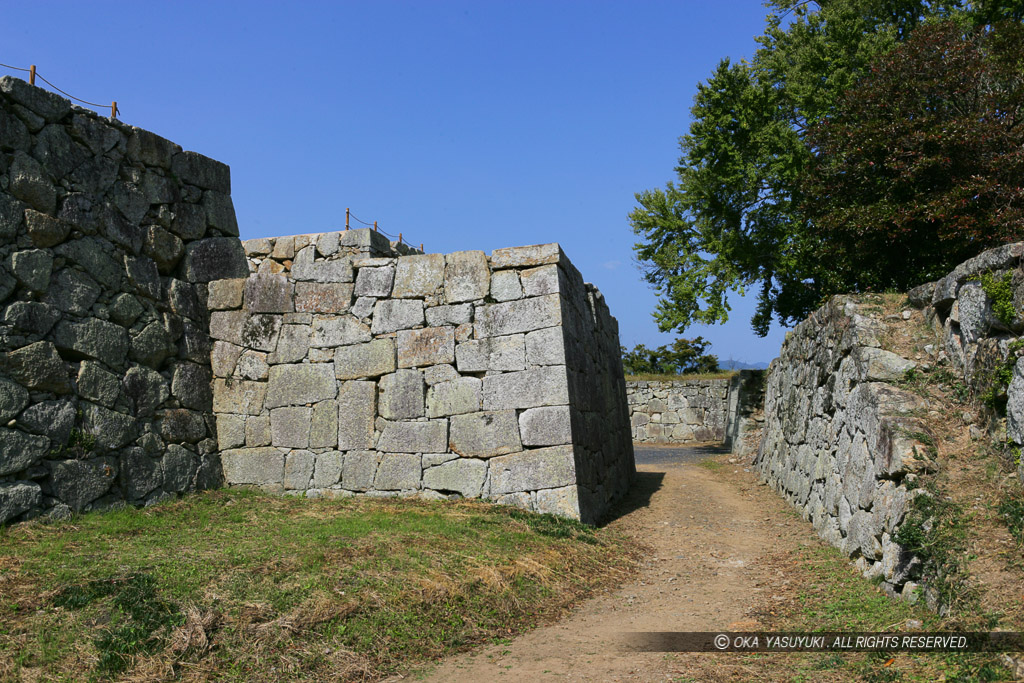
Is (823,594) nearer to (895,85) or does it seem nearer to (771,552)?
(771,552)

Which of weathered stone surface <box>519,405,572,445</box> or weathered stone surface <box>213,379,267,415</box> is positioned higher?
weathered stone surface <box>213,379,267,415</box>

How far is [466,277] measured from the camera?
31.8ft

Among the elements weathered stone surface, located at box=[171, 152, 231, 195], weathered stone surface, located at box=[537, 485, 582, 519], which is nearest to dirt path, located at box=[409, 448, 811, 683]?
weathered stone surface, located at box=[537, 485, 582, 519]

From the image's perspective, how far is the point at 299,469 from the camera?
984 centimetres

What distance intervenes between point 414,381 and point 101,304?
3894 mm

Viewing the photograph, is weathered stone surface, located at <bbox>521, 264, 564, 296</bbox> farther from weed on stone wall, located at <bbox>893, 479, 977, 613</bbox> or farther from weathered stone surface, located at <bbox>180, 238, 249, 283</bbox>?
weed on stone wall, located at <bbox>893, 479, 977, 613</bbox>

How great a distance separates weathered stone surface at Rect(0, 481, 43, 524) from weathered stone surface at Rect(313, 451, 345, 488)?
10.5 ft

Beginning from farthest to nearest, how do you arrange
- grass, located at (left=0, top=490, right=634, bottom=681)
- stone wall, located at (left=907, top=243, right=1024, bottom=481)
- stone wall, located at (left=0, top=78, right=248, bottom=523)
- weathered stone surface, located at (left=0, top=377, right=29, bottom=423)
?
stone wall, located at (left=0, top=78, right=248, bottom=523) < weathered stone surface, located at (left=0, top=377, right=29, bottom=423) < stone wall, located at (left=907, top=243, right=1024, bottom=481) < grass, located at (left=0, top=490, right=634, bottom=681)

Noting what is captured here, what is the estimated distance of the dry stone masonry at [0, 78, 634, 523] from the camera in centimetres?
798

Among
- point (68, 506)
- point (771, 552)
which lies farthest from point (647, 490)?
point (68, 506)

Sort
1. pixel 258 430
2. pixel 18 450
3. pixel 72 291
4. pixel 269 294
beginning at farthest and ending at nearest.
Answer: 1. pixel 269 294
2. pixel 258 430
3. pixel 72 291
4. pixel 18 450

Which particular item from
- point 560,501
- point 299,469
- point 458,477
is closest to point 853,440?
point 560,501

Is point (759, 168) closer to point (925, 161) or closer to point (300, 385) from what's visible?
point (925, 161)

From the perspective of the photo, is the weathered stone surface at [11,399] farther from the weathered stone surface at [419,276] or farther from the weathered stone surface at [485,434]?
the weathered stone surface at [485,434]
